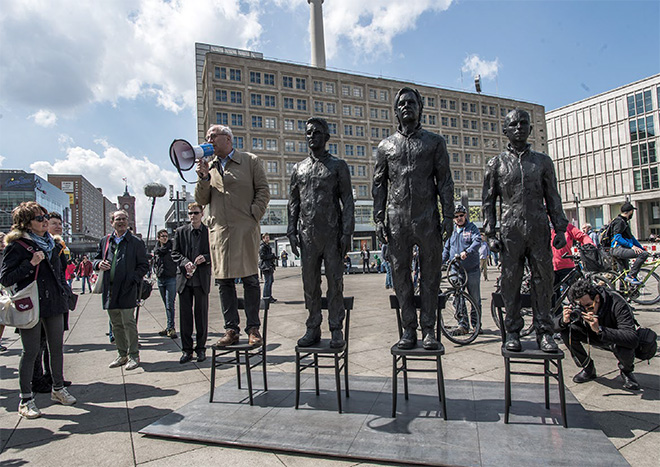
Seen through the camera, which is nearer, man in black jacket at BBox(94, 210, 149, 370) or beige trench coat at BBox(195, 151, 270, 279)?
beige trench coat at BBox(195, 151, 270, 279)

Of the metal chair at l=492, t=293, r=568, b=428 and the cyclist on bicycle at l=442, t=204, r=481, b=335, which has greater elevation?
the cyclist on bicycle at l=442, t=204, r=481, b=335

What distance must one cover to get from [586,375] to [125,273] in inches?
217

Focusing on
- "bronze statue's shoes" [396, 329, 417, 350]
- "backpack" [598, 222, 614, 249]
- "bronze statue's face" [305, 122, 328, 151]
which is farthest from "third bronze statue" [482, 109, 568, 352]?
"backpack" [598, 222, 614, 249]

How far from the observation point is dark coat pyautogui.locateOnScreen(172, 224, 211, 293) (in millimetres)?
5684

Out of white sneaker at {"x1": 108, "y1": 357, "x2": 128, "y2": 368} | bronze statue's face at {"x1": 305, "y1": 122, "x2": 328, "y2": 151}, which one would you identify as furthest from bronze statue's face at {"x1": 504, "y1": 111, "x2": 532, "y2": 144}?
white sneaker at {"x1": 108, "y1": 357, "x2": 128, "y2": 368}

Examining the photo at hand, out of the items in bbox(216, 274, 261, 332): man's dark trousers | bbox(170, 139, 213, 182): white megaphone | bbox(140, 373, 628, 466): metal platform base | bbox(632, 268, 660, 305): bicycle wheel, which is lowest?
bbox(140, 373, 628, 466): metal platform base

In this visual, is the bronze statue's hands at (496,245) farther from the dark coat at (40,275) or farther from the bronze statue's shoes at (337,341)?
the dark coat at (40,275)

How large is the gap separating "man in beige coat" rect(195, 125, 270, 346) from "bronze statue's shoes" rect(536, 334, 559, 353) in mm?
2561

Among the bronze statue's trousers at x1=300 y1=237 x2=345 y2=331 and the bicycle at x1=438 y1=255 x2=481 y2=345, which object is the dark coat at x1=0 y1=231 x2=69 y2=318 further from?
the bicycle at x1=438 y1=255 x2=481 y2=345

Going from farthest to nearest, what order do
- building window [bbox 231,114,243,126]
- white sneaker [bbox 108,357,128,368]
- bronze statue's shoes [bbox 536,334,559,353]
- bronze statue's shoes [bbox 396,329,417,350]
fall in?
building window [bbox 231,114,243,126], white sneaker [bbox 108,357,128,368], bronze statue's shoes [bbox 396,329,417,350], bronze statue's shoes [bbox 536,334,559,353]

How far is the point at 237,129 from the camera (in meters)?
51.1

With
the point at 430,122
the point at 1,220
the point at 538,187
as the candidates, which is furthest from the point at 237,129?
the point at 1,220

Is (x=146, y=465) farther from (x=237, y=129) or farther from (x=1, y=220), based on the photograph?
(x=1, y=220)

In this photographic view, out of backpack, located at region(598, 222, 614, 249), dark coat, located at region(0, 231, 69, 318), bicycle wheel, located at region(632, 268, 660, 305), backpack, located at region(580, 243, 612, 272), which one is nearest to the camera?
dark coat, located at region(0, 231, 69, 318)
